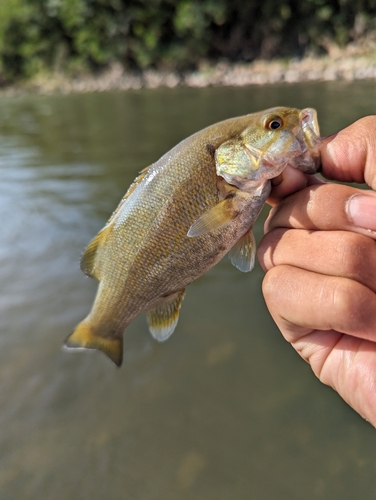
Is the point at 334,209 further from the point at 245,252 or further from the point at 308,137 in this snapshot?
the point at 245,252

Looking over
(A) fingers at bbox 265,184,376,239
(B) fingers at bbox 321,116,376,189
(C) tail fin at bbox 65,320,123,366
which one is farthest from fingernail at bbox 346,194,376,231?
(C) tail fin at bbox 65,320,123,366

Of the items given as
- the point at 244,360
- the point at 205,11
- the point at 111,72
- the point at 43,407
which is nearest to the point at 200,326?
the point at 244,360

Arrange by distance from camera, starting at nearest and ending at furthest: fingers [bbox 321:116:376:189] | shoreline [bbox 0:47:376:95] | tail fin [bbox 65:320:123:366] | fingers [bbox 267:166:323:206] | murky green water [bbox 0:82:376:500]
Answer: fingers [bbox 321:116:376:189]
fingers [bbox 267:166:323:206]
tail fin [bbox 65:320:123:366]
murky green water [bbox 0:82:376:500]
shoreline [bbox 0:47:376:95]

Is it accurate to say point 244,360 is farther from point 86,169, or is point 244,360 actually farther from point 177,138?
point 177,138

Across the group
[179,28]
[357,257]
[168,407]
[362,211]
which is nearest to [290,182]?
[362,211]

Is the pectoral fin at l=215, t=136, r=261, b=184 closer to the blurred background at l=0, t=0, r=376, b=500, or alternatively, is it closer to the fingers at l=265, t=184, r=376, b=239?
the fingers at l=265, t=184, r=376, b=239

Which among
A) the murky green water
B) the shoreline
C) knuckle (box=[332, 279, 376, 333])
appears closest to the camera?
knuckle (box=[332, 279, 376, 333])

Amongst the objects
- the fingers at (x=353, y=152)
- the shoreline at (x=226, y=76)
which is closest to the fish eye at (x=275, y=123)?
the fingers at (x=353, y=152)
